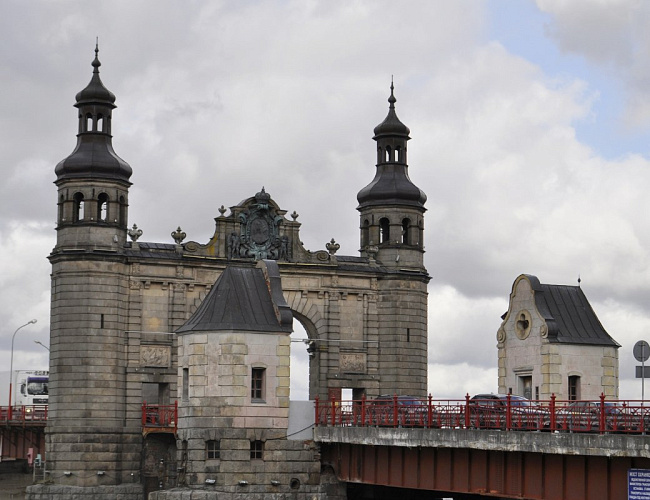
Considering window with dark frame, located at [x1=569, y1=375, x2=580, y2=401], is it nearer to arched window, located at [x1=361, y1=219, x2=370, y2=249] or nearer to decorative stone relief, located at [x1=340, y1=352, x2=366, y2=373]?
decorative stone relief, located at [x1=340, y1=352, x2=366, y2=373]

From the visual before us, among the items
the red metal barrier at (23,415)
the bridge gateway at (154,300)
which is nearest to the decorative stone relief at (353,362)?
the bridge gateway at (154,300)

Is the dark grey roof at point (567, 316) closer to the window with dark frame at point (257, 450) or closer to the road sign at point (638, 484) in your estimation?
the window with dark frame at point (257, 450)

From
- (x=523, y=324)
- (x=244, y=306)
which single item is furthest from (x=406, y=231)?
(x=244, y=306)

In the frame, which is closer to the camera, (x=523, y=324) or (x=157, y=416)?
(x=523, y=324)

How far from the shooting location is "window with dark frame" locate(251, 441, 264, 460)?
65.9 meters

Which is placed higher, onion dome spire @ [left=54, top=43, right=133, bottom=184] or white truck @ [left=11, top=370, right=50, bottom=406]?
onion dome spire @ [left=54, top=43, right=133, bottom=184]

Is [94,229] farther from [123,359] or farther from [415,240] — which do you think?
[415,240]

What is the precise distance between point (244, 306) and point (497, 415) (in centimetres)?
1896

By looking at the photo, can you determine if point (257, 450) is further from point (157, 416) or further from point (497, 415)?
point (497, 415)

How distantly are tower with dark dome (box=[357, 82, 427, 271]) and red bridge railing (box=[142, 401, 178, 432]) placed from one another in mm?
15896

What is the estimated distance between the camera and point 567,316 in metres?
73.2

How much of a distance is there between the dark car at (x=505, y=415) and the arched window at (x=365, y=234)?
28389mm

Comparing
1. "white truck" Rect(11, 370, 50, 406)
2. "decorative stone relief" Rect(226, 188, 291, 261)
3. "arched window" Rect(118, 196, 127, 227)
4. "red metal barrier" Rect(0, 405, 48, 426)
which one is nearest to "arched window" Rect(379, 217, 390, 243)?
"decorative stone relief" Rect(226, 188, 291, 261)

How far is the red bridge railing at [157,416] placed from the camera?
73062 millimetres
